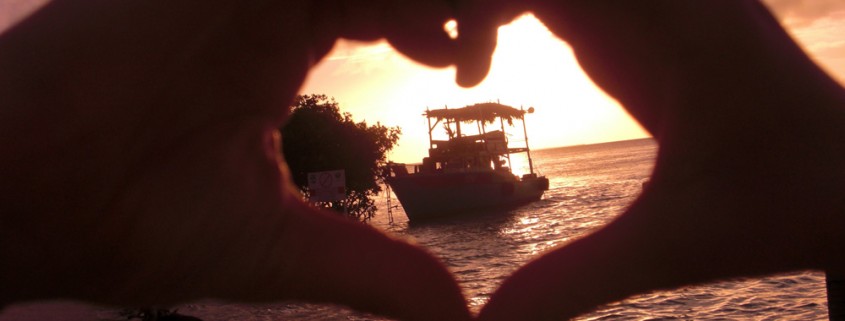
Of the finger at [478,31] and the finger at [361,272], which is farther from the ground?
the finger at [478,31]

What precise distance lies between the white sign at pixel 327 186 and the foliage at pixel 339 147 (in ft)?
2.88

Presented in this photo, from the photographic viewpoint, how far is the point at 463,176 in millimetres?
18781

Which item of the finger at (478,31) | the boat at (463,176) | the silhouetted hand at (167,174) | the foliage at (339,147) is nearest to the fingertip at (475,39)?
the finger at (478,31)

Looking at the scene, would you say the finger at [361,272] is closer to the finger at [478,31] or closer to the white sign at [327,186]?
the finger at [478,31]

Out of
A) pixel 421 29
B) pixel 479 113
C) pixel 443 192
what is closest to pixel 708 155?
pixel 421 29

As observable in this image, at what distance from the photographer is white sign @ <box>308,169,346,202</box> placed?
24.8 feet

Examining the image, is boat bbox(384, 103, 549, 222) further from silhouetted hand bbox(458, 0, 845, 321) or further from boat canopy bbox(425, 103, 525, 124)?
silhouetted hand bbox(458, 0, 845, 321)

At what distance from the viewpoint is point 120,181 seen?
362 mm

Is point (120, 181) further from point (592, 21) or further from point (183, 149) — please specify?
point (592, 21)

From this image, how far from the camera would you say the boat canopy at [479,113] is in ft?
56.9

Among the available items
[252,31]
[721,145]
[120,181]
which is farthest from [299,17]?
[721,145]

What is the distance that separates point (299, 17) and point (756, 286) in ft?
28.2

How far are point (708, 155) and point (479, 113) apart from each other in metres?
18.4

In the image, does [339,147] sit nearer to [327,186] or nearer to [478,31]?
[327,186]
